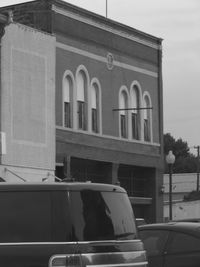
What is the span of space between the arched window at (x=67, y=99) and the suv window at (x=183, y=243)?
744 inches

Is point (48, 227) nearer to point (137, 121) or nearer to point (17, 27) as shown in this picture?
point (17, 27)

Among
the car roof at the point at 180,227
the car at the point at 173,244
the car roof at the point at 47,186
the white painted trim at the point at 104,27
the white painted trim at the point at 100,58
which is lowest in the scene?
the car at the point at 173,244

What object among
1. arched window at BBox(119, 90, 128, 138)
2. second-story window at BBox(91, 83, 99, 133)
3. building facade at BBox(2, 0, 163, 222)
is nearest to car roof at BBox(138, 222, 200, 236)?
building facade at BBox(2, 0, 163, 222)

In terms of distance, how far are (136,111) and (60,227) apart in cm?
2779

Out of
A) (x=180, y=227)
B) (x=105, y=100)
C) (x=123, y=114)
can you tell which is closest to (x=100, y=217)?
(x=180, y=227)

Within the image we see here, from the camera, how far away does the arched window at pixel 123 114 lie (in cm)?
3312

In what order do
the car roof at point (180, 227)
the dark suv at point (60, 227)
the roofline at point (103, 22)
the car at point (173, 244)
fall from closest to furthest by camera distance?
1. the dark suv at point (60, 227)
2. the car at point (173, 244)
3. the car roof at point (180, 227)
4. the roofline at point (103, 22)

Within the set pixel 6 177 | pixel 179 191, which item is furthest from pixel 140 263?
pixel 179 191

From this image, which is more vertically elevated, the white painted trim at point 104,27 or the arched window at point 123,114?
the white painted trim at point 104,27

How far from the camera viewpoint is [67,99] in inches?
1156

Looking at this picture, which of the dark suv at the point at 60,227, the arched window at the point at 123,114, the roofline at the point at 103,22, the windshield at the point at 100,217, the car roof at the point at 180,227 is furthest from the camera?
the arched window at the point at 123,114

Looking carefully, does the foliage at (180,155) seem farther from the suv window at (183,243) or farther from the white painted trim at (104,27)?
the suv window at (183,243)

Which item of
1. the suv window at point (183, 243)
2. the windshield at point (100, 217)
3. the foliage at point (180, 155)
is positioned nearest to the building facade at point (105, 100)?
the suv window at point (183, 243)

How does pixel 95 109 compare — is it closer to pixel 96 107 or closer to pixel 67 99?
pixel 96 107
